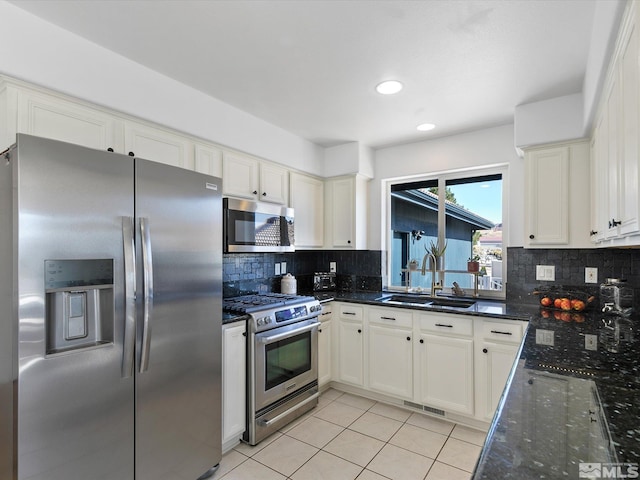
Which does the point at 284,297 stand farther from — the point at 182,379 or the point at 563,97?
the point at 563,97

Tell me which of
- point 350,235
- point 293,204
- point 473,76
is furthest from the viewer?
point 350,235

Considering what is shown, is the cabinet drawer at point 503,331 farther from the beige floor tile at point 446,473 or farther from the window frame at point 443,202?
the beige floor tile at point 446,473

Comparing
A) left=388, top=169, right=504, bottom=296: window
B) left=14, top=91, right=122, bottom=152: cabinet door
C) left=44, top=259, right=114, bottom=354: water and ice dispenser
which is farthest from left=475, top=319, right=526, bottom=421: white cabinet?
left=14, top=91, right=122, bottom=152: cabinet door

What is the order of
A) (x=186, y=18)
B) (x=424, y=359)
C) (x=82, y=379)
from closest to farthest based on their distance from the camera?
(x=82, y=379), (x=186, y=18), (x=424, y=359)

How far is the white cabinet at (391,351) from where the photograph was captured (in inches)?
119

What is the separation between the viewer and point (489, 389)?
8.72ft

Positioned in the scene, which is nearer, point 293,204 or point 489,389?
point 489,389

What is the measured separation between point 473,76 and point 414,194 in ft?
5.81

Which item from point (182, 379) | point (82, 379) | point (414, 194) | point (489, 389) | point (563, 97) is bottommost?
point (489, 389)

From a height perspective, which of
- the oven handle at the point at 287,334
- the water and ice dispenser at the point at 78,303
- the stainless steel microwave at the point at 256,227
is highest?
the stainless steel microwave at the point at 256,227

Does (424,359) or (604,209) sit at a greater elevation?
(604,209)

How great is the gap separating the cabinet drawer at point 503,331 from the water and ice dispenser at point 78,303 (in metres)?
2.53


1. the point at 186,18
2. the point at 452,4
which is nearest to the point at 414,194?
the point at 452,4

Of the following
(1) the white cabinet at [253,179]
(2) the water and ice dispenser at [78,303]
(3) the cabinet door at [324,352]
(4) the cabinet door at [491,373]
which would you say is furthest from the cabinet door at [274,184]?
(4) the cabinet door at [491,373]
